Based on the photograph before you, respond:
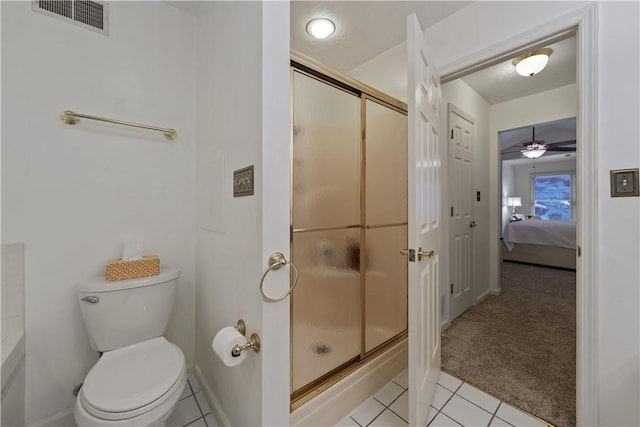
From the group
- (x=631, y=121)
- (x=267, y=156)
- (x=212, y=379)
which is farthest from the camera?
(x=212, y=379)

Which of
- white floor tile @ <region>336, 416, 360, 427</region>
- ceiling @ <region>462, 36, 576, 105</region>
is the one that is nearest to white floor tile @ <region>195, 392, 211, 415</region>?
white floor tile @ <region>336, 416, 360, 427</region>

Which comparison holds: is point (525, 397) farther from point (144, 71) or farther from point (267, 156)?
point (144, 71)

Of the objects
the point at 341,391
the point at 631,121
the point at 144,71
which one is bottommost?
the point at 341,391

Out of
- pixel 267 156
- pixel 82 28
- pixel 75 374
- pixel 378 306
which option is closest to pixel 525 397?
pixel 378 306

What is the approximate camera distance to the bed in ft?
14.6

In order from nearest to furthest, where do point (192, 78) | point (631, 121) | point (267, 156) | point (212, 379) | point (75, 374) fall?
1. point (267, 156)
2. point (631, 121)
3. point (75, 374)
4. point (212, 379)
5. point (192, 78)

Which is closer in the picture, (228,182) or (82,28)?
(228,182)

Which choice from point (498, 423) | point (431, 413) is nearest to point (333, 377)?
point (431, 413)

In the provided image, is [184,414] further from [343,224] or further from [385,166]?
[385,166]

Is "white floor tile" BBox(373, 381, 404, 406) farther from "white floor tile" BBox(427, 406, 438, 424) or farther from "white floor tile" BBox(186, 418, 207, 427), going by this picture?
"white floor tile" BBox(186, 418, 207, 427)

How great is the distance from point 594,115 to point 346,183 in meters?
1.25

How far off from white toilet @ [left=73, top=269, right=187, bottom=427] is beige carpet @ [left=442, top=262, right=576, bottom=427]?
1.84m

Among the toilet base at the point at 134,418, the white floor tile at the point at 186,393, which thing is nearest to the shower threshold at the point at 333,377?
the toilet base at the point at 134,418

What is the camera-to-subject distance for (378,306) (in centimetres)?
178
